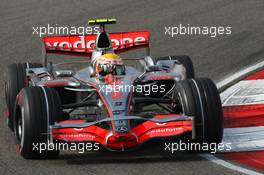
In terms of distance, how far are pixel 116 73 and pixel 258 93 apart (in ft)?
10.7

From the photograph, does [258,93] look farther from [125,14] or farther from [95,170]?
[125,14]

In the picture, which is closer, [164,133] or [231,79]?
[164,133]

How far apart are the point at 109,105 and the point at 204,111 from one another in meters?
1.24

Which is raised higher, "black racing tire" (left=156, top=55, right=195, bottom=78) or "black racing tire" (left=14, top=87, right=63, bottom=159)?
"black racing tire" (left=156, top=55, right=195, bottom=78)

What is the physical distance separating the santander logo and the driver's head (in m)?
1.81

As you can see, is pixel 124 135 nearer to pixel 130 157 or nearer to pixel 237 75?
pixel 130 157

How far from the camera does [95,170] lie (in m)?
12.1

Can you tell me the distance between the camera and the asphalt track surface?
12.5 meters

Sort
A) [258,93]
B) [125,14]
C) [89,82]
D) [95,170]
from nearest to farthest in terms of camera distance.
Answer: [95,170] → [89,82] → [258,93] → [125,14]

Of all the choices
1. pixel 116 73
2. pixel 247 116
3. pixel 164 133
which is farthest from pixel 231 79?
pixel 164 133

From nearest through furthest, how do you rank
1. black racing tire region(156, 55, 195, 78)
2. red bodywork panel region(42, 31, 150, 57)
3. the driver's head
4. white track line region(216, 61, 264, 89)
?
1. the driver's head
2. black racing tire region(156, 55, 195, 78)
3. red bodywork panel region(42, 31, 150, 57)
4. white track line region(216, 61, 264, 89)

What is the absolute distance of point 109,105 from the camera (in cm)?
1272

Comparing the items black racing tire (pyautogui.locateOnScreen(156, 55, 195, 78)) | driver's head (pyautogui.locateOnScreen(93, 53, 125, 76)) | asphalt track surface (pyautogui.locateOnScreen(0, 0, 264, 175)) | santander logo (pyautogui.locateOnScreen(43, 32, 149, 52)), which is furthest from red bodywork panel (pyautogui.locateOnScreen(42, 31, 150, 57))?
driver's head (pyautogui.locateOnScreen(93, 53, 125, 76))

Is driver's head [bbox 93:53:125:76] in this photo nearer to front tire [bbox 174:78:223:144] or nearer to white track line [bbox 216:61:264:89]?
front tire [bbox 174:78:223:144]
